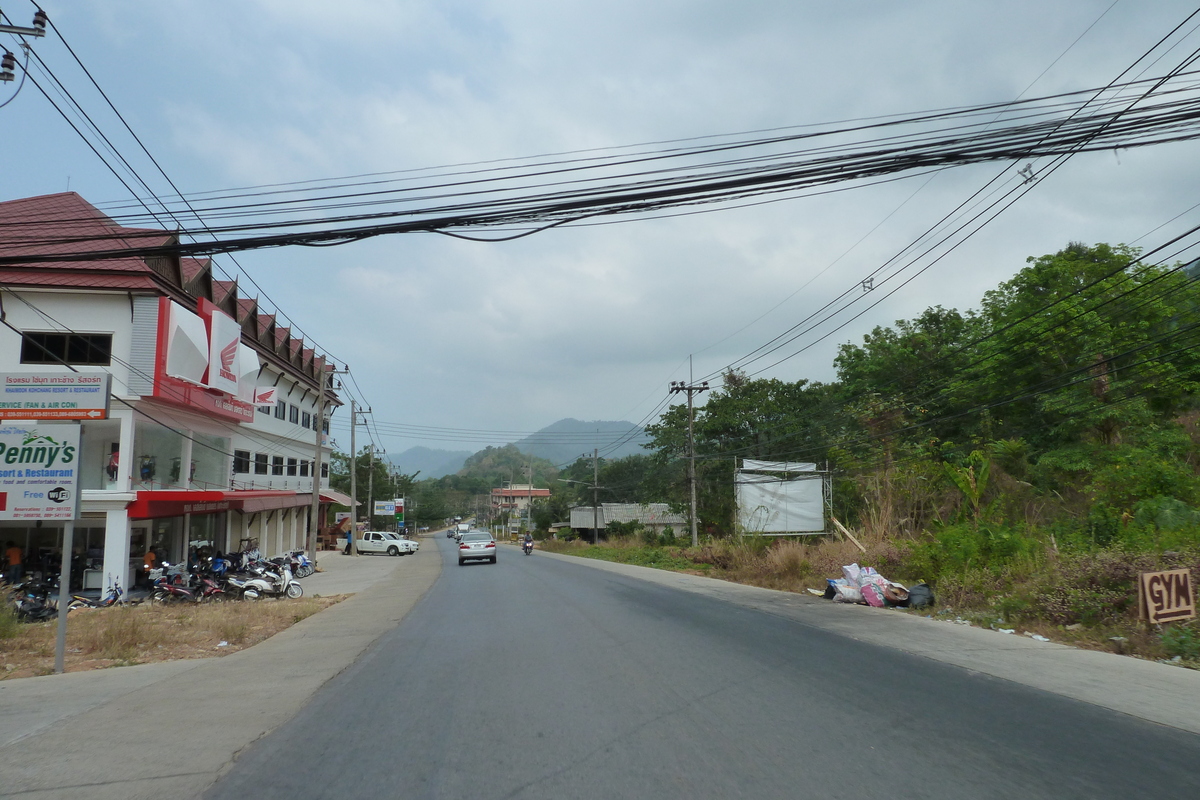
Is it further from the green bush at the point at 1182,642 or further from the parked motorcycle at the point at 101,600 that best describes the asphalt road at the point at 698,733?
the parked motorcycle at the point at 101,600

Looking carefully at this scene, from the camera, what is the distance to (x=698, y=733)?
6.10m

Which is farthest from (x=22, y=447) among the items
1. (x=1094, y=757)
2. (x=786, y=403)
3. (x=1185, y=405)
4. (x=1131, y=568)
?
(x=786, y=403)

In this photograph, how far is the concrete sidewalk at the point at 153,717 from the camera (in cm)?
528

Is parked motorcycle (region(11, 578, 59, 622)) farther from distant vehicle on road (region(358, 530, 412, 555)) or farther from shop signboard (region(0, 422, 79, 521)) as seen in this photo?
distant vehicle on road (region(358, 530, 412, 555))

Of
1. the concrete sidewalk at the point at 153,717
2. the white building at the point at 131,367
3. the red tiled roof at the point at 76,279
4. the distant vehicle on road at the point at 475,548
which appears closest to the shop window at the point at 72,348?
the white building at the point at 131,367

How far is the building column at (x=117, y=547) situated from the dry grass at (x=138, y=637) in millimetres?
4899

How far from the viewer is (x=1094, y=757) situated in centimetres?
538

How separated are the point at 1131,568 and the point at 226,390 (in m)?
25.6

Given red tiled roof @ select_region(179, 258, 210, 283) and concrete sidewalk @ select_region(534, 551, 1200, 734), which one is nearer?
concrete sidewalk @ select_region(534, 551, 1200, 734)

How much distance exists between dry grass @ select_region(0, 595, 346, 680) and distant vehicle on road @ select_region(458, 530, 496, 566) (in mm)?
20598

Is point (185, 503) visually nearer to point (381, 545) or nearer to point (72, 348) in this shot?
point (72, 348)

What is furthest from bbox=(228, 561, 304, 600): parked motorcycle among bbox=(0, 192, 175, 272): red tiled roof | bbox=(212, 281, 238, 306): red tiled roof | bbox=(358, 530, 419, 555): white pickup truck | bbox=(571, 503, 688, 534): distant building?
bbox=(571, 503, 688, 534): distant building

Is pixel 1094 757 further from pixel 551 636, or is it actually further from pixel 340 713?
pixel 551 636

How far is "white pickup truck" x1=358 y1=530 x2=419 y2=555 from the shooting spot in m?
58.0
